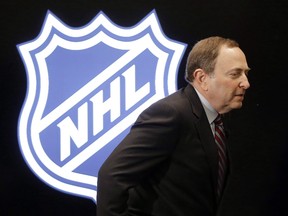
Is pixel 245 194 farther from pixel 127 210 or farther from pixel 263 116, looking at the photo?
pixel 127 210

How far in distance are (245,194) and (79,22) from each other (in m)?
1.09

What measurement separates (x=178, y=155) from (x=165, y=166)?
5cm

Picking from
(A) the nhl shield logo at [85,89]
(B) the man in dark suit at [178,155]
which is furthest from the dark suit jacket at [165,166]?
(A) the nhl shield logo at [85,89]

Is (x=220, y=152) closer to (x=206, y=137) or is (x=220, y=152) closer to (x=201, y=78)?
(x=206, y=137)

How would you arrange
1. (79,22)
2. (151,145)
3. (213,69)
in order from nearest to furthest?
(151,145)
(213,69)
(79,22)

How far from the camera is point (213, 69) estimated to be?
4.27 ft

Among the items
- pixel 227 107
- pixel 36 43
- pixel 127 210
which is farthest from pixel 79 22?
pixel 127 210

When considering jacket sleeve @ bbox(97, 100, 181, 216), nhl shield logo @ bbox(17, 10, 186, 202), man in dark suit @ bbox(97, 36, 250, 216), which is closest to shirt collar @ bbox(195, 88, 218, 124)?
man in dark suit @ bbox(97, 36, 250, 216)

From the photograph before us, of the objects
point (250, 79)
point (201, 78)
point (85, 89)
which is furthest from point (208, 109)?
point (85, 89)

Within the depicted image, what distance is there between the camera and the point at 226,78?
131 cm

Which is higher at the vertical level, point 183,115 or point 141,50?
point 141,50

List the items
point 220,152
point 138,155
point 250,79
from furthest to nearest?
point 250,79 → point 220,152 → point 138,155

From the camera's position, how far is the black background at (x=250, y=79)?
A: 1906mm

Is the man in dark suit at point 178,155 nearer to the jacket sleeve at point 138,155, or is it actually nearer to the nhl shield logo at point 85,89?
the jacket sleeve at point 138,155
